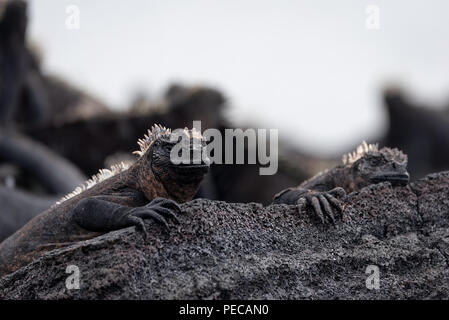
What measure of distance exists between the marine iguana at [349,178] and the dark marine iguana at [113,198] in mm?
924

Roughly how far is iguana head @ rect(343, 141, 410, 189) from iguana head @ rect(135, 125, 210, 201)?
5.94ft

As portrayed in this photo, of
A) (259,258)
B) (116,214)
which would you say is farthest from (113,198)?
(259,258)

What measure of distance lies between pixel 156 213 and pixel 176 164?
889 mm

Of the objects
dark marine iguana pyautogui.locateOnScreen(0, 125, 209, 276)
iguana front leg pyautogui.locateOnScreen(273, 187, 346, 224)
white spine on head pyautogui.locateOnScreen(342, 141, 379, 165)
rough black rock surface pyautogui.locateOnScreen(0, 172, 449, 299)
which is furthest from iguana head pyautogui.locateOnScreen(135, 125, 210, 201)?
white spine on head pyautogui.locateOnScreen(342, 141, 379, 165)

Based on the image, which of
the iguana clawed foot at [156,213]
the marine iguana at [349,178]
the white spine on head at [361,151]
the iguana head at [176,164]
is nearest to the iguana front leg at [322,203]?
the marine iguana at [349,178]

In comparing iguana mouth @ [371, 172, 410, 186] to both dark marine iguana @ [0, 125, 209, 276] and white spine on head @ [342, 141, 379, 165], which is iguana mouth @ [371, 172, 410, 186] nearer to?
white spine on head @ [342, 141, 379, 165]

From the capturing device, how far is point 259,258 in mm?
5578

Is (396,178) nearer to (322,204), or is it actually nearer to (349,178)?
(349,178)

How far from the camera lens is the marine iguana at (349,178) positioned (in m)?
6.13

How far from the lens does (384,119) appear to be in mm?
26641

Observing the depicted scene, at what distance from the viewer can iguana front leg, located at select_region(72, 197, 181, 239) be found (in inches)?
216
